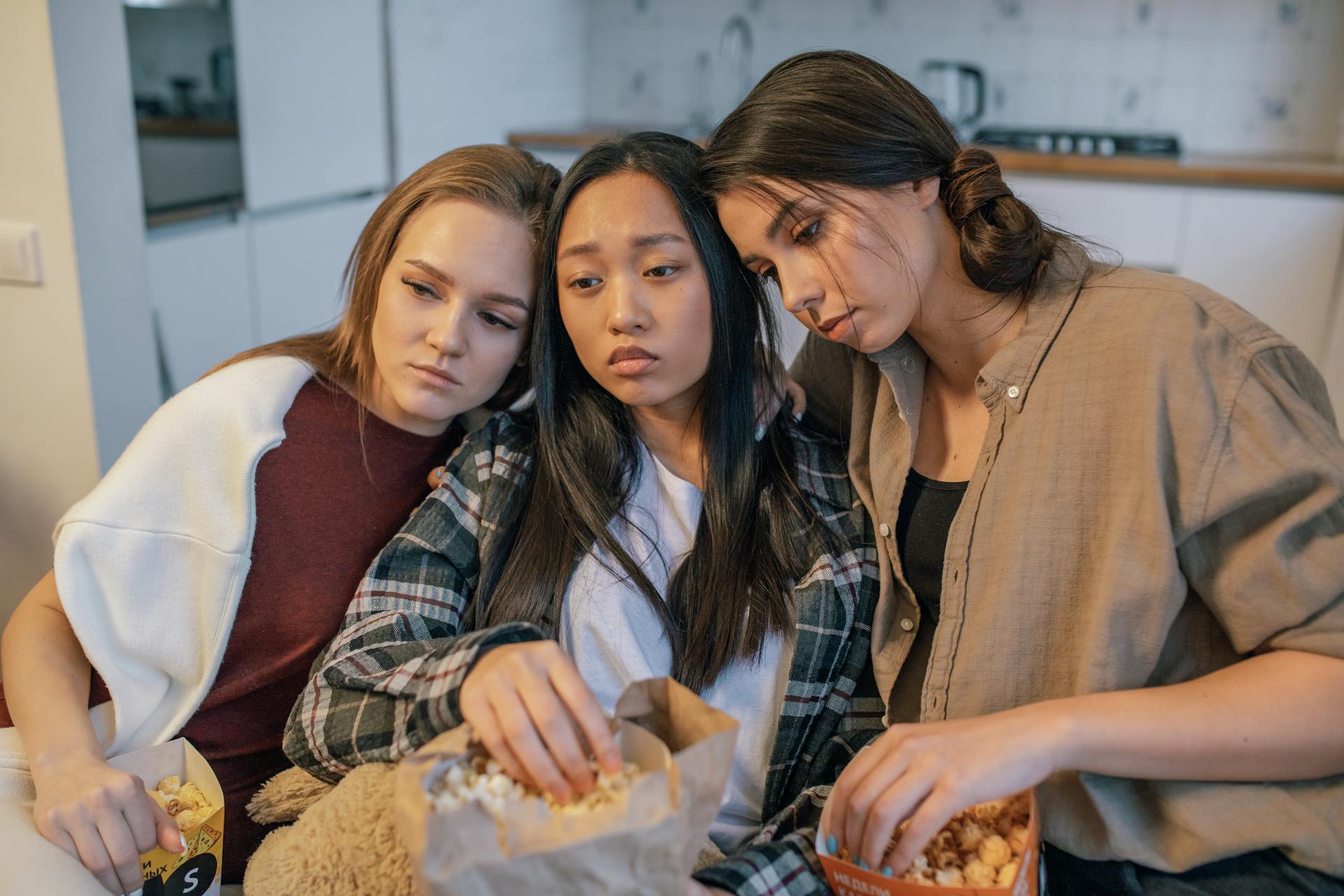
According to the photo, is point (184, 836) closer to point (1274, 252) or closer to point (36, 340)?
point (36, 340)

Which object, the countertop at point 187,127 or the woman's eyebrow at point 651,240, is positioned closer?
the woman's eyebrow at point 651,240

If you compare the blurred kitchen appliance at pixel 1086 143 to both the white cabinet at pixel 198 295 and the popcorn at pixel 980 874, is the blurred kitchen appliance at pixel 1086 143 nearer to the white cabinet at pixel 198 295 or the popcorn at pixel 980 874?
the white cabinet at pixel 198 295

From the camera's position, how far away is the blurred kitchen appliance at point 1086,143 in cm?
323

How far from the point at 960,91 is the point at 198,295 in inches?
93.6

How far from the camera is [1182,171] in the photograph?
3020 mm

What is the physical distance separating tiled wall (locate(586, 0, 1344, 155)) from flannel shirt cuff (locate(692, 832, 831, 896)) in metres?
3.10

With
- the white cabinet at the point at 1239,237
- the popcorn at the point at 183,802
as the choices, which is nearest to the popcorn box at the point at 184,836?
the popcorn at the point at 183,802

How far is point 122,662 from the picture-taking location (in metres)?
1.18

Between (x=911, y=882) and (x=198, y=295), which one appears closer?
(x=911, y=882)

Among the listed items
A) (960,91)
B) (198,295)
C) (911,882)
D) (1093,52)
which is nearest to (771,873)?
(911,882)

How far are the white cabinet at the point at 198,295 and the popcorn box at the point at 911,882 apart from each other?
1756 millimetres

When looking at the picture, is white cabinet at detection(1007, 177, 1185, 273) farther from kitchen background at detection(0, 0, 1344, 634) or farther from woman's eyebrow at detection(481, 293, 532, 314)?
woman's eyebrow at detection(481, 293, 532, 314)

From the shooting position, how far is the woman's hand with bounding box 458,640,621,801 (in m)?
0.83

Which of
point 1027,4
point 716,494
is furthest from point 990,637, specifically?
point 1027,4
